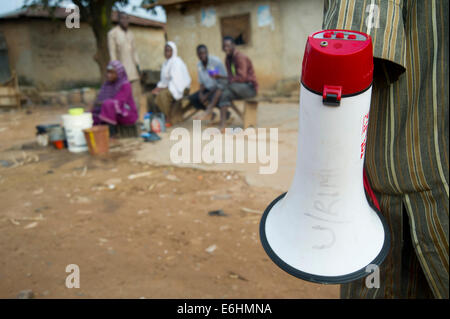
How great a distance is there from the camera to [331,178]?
58 centimetres

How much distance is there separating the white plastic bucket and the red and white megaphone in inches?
169

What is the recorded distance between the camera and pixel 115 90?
5.04 m

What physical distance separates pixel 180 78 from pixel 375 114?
556 cm

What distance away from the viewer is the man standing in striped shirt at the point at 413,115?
66 cm

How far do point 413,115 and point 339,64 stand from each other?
1.16 ft

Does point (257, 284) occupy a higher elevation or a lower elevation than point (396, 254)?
lower

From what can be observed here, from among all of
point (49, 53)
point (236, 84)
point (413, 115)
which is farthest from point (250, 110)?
point (49, 53)

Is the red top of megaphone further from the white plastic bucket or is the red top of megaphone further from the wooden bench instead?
the wooden bench

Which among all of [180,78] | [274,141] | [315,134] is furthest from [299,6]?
[315,134]

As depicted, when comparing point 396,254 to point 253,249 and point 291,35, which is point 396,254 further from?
point 291,35

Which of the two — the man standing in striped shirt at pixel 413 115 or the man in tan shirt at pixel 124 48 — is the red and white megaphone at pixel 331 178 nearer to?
the man standing in striped shirt at pixel 413 115

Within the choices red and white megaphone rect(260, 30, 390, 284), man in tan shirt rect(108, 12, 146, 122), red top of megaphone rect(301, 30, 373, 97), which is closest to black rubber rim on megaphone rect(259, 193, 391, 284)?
red and white megaphone rect(260, 30, 390, 284)

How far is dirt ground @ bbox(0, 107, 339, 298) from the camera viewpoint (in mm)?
1800

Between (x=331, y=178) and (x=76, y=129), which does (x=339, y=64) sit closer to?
(x=331, y=178)
